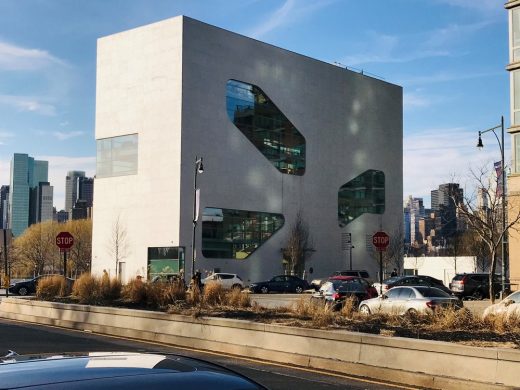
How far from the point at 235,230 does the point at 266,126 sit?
12.3 m

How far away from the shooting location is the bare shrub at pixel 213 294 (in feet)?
63.9

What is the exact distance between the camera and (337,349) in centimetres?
1272

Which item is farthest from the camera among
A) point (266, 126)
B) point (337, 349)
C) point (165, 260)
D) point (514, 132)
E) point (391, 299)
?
point (266, 126)

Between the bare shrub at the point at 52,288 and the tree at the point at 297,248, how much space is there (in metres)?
44.0

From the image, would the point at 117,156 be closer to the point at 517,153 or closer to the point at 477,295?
the point at 477,295

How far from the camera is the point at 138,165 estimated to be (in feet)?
220

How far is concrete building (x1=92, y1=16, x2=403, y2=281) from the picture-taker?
64.3m

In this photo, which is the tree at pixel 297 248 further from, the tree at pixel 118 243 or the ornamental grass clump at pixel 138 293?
the ornamental grass clump at pixel 138 293

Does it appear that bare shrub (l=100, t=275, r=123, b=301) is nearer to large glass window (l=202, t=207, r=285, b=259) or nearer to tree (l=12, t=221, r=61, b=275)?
large glass window (l=202, t=207, r=285, b=259)

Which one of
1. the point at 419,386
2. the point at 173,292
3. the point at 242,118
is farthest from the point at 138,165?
the point at 419,386

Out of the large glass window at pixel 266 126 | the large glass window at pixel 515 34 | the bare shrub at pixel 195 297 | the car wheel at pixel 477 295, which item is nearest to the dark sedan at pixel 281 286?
the car wheel at pixel 477 295

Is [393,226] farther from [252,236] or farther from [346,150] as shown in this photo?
[252,236]

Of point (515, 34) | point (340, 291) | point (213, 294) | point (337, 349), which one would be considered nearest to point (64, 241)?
point (213, 294)

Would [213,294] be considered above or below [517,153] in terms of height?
below
